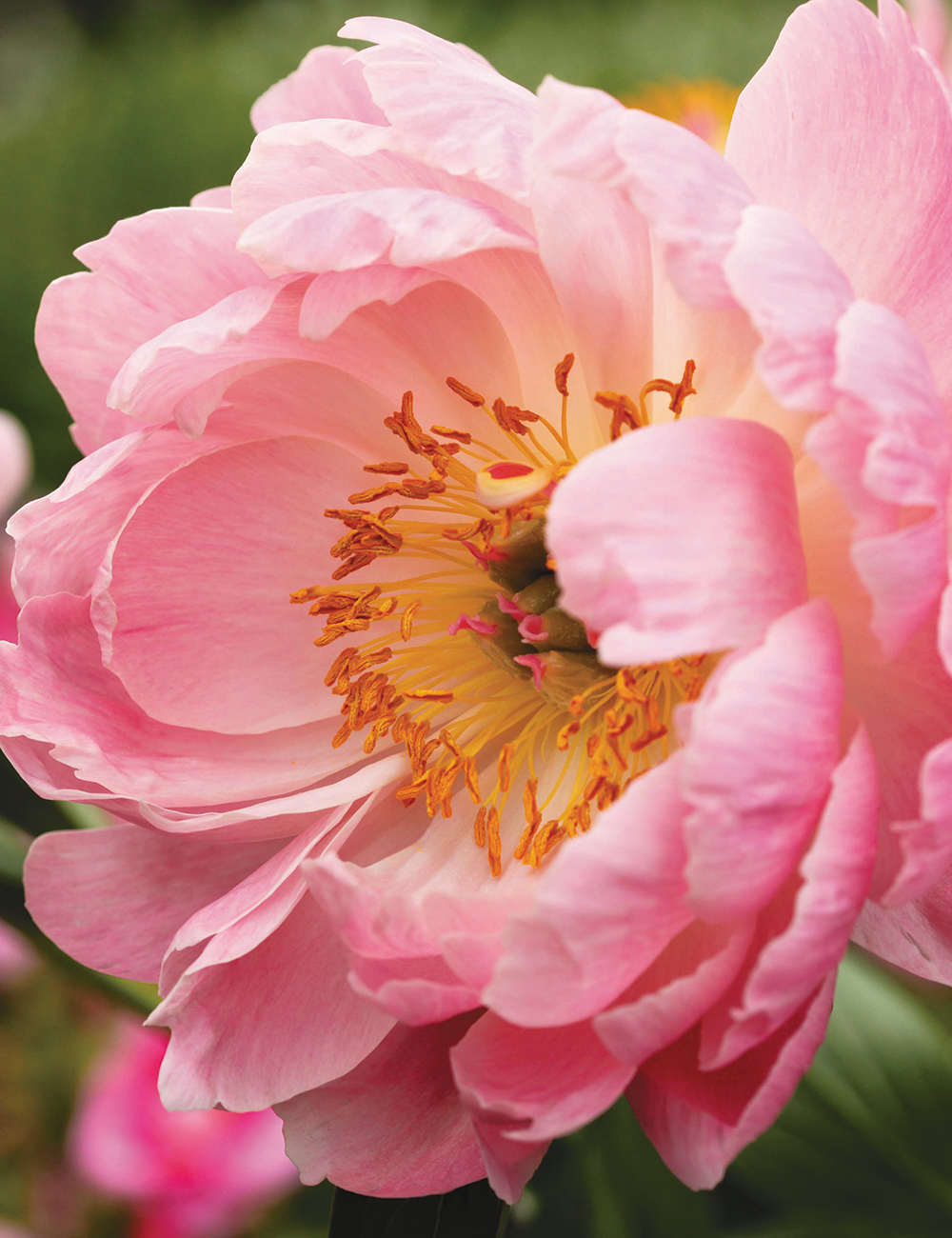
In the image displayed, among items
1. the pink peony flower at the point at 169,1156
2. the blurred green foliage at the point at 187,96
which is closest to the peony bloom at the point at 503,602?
the pink peony flower at the point at 169,1156

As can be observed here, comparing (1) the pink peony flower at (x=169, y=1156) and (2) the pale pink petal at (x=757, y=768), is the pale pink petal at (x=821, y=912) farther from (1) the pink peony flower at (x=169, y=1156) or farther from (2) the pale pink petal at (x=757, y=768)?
(1) the pink peony flower at (x=169, y=1156)

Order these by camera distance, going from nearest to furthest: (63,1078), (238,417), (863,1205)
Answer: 1. (238,417)
2. (863,1205)
3. (63,1078)

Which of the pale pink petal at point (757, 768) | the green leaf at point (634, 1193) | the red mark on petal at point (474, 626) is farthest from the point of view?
the green leaf at point (634, 1193)

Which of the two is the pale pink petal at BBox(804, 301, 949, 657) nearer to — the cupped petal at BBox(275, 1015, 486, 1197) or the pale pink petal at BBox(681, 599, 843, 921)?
the pale pink petal at BBox(681, 599, 843, 921)

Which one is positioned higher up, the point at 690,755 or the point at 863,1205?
the point at 690,755

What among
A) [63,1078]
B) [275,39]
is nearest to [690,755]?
[63,1078]

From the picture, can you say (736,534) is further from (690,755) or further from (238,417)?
(238,417)
